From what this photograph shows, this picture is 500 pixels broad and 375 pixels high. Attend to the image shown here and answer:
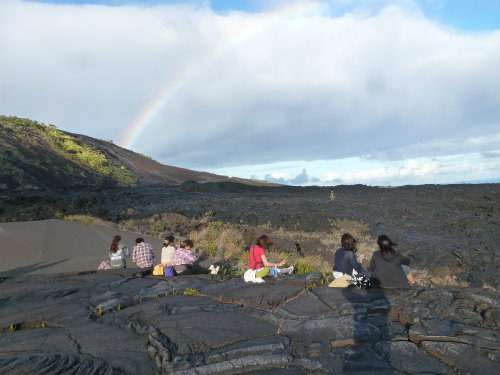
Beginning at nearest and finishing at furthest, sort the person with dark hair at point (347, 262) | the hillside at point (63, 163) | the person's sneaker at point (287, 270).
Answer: the person with dark hair at point (347, 262) < the person's sneaker at point (287, 270) < the hillside at point (63, 163)

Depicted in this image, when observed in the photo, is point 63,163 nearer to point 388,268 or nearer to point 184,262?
point 184,262

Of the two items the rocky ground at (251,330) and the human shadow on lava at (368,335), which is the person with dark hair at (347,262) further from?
the human shadow on lava at (368,335)

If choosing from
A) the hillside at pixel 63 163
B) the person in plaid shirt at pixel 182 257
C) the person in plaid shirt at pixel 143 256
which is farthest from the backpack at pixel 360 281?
the hillside at pixel 63 163

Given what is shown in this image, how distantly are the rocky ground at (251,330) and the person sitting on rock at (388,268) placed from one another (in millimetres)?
235

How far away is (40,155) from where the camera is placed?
155ft

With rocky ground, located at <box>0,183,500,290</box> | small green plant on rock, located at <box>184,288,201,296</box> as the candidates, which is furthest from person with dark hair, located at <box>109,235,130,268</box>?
rocky ground, located at <box>0,183,500,290</box>

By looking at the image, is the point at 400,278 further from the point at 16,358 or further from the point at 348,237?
the point at 16,358

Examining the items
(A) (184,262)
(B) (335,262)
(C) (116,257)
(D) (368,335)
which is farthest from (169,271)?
(D) (368,335)

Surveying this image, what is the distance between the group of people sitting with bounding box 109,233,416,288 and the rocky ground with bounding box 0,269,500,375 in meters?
0.38

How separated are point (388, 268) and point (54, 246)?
40.6 ft

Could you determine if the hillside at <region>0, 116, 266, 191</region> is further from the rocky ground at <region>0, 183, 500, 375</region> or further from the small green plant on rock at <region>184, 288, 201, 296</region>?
the small green plant on rock at <region>184, 288, 201, 296</region>

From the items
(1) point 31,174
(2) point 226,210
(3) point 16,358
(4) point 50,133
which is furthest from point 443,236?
(4) point 50,133

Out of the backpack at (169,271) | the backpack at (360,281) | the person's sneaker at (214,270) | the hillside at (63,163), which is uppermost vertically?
the hillside at (63,163)

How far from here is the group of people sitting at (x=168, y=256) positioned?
11.1 meters
